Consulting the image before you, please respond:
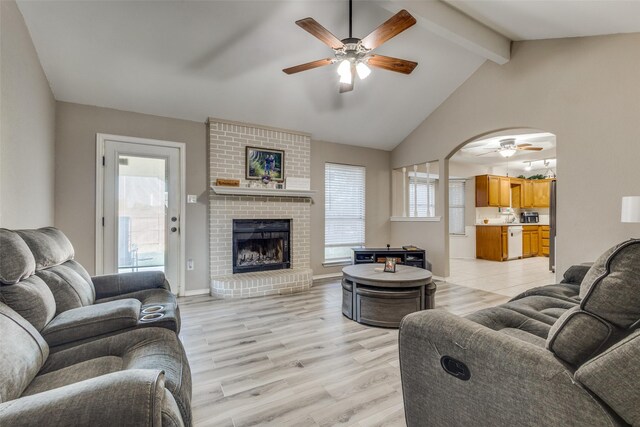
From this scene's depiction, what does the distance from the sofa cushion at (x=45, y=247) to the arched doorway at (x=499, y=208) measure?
20.2 ft

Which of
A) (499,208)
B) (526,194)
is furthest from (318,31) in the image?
(526,194)

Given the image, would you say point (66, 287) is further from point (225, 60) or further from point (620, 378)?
point (225, 60)

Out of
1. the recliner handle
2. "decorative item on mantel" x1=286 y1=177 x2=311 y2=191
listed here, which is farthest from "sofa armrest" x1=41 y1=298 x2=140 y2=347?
"decorative item on mantel" x1=286 y1=177 x2=311 y2=191

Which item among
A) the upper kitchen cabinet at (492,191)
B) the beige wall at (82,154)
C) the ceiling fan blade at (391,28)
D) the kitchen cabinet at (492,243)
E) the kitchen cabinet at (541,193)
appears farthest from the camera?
the kitchen cabinet at (541,193)

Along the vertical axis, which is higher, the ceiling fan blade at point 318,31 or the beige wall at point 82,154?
the ceiling fan blade at point 318,31

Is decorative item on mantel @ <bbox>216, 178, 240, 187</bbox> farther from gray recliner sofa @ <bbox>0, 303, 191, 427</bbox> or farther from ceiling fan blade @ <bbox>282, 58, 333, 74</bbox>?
gray recliner sofa @ <bbox>0, 303, 191, 427</bbox>

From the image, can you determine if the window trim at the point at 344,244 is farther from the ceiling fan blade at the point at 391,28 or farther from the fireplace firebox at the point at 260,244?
the ceiling fan blade at the point at 391,28

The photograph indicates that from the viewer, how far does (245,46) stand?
10.5 feet

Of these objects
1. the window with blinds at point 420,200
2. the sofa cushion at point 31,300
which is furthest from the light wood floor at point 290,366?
the window with blinds at point 420,200

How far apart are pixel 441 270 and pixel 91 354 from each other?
4.79 metres

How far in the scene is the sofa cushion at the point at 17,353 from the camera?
0.95 metres

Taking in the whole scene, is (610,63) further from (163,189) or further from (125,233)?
(125,233)

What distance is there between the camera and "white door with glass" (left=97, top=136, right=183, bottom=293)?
12.0 ft

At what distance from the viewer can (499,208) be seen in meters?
8.21
